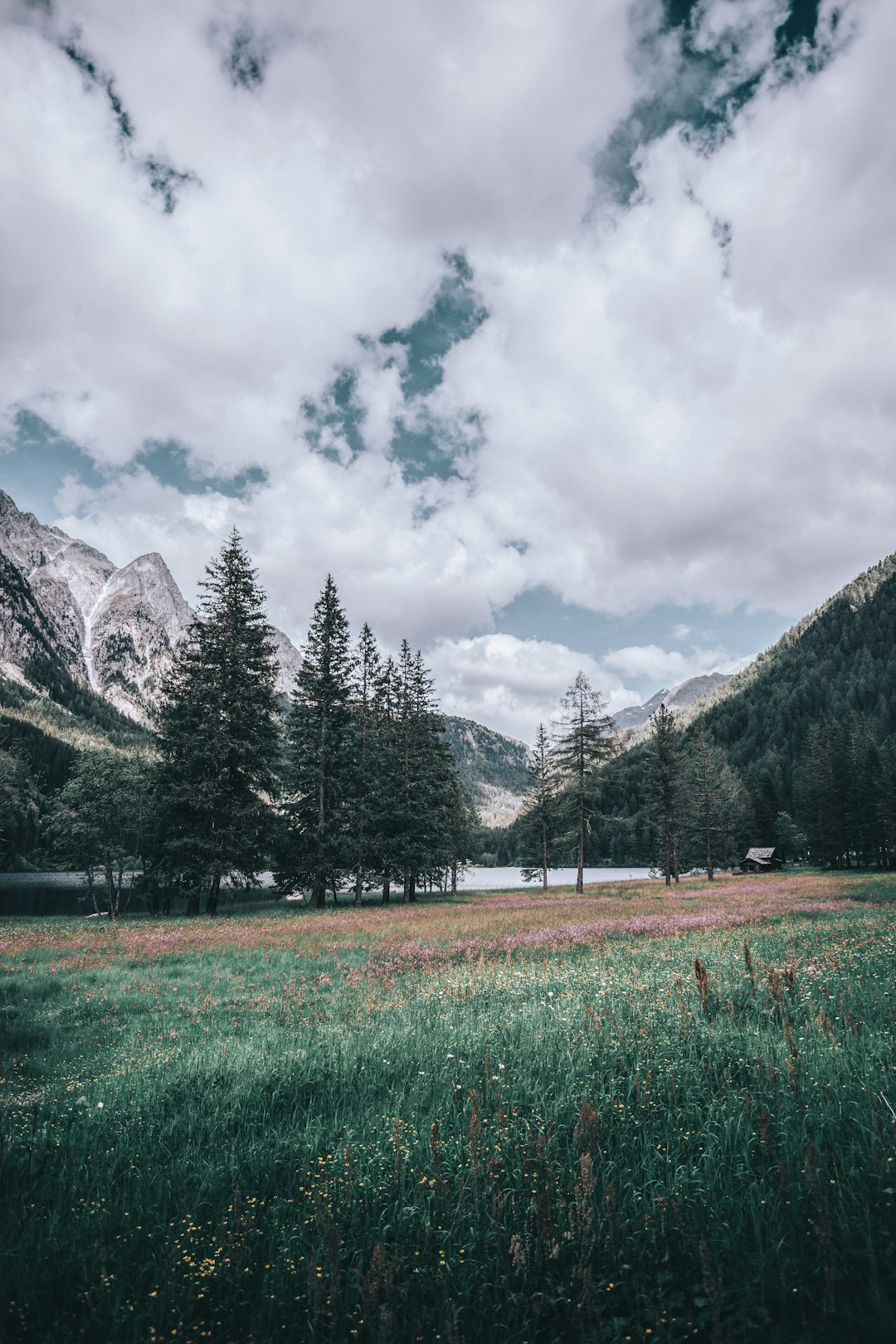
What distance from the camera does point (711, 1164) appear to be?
12.8 feet

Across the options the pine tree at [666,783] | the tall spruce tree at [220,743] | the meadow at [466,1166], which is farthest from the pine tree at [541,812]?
the meadow at [466,1166]

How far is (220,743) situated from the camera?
28172 millimetres

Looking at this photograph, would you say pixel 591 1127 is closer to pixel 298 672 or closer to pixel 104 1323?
pixel 104 1323

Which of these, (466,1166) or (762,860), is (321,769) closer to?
(466,1166)

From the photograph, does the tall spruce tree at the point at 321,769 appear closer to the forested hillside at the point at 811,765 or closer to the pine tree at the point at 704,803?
the forested hillside at the point at 811,765

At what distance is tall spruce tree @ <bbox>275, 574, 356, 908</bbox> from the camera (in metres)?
32.1

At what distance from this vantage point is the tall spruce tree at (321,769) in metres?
32.1

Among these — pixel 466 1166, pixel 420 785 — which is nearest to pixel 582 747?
pixel 420 785

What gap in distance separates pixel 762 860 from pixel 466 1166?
92735 mm

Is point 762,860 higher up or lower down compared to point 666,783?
lower down

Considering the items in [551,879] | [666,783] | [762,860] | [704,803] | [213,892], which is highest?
[666,783]

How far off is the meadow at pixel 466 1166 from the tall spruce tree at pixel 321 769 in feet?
76.7

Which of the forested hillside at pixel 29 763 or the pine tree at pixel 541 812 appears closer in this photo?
the forested hillside at pixel 29 763

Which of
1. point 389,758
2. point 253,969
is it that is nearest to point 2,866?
point 389,758
